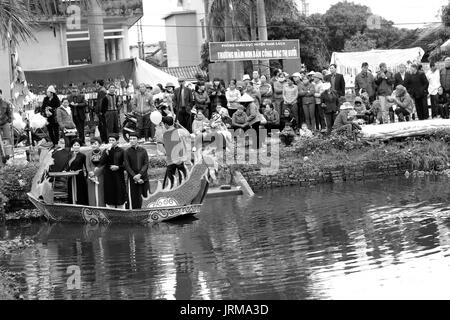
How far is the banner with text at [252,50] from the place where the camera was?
2972cm

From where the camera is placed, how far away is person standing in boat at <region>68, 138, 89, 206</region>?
20.0 meters

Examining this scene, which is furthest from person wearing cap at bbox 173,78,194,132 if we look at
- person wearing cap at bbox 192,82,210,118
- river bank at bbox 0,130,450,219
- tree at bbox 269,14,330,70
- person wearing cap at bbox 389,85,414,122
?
tree at bbox 269,14,330,70

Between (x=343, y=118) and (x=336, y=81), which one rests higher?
(x=336, y=81)

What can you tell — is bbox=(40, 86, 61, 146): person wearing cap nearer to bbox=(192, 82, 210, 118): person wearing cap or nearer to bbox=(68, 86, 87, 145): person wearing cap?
bbox=(68, 86, 87, 145): person wearing cap

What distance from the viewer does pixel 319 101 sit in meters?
27.1

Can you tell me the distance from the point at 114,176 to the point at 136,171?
549 millimetres

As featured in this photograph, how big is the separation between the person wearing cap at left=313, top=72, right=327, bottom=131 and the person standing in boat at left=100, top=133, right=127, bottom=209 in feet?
28.9

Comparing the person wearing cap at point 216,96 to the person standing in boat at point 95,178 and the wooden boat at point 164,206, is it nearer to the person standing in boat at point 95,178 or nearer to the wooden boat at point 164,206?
the person standing in boat at point 95,178

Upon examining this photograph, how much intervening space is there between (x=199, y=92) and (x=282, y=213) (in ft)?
28.0

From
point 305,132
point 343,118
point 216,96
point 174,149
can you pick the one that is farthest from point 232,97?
point 174,149

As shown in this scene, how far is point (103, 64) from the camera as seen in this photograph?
29.2m

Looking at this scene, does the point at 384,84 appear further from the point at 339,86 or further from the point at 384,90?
the point at 339,86
